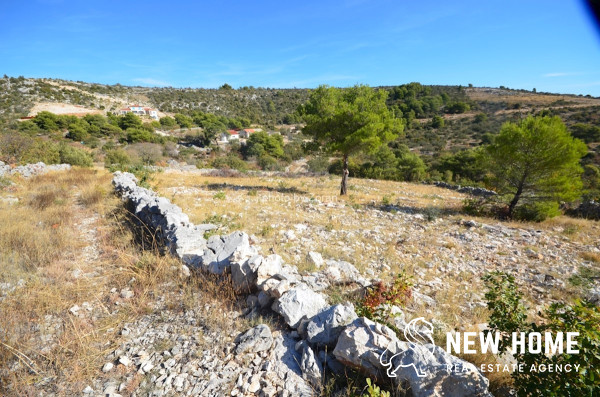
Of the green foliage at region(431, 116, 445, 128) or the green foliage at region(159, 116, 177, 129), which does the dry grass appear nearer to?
the green foliage at region(431, 116, 445, 128)

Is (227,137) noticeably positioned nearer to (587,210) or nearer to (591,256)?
(587,210)

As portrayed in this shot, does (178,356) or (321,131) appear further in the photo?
(321,131)

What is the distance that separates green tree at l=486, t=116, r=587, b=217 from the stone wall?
35.0ft

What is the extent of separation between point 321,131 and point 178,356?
473 inches

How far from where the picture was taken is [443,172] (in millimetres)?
27156

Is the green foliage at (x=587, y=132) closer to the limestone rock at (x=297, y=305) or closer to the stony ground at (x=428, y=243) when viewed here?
the stony ground at (x=428, y=243)

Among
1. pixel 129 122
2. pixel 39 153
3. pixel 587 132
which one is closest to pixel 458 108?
pixel 587 132

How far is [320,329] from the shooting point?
2.77 meters

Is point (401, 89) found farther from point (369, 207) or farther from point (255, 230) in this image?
point (255, 230)

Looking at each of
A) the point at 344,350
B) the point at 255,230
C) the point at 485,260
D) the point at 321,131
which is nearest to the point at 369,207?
the point at 321,131

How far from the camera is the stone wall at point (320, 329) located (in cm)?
208

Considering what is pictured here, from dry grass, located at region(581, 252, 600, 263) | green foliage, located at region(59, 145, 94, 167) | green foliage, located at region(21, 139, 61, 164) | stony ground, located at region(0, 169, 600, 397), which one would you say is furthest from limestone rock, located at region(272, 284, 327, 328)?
green foliage, located at region(21, 139, 61, 164)

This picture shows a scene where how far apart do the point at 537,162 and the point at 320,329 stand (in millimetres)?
12708

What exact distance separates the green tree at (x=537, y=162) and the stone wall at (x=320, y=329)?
1067cm
